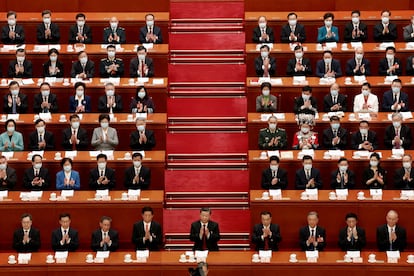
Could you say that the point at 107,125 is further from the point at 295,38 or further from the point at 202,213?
the point at 295,38

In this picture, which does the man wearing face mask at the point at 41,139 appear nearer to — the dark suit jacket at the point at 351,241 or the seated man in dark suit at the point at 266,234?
the seated man in dark suit at the point at 266,234

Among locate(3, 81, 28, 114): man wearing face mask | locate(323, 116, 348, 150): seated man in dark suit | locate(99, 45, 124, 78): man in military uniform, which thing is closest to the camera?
locate(323, 116, 348, 150): seated man in dark suit

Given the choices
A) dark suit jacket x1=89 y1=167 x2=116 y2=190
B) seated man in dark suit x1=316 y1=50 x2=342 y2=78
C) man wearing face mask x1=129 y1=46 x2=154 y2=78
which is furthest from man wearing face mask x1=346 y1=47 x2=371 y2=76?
dark suit jacket x1=89 y1=167 x2=116 y2=190

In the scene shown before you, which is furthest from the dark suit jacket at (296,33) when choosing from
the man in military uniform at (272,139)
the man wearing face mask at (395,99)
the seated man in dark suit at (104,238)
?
the seated man in dark suit at (104,238)

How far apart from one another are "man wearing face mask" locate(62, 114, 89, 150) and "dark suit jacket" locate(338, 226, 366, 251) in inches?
160

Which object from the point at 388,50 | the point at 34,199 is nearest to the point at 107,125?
the point at 34,199

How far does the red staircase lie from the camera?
1487 centimetres

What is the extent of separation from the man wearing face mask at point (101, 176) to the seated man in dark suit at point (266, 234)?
2274mm

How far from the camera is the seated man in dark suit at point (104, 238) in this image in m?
13.4

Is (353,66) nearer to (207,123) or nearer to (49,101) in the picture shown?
(207,123)

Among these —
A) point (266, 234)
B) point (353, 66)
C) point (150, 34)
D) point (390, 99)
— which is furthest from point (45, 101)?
point (390, 99)

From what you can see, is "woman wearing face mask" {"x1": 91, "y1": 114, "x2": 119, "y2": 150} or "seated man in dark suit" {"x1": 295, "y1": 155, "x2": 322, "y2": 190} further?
"woman wearing face mask" {"x1": 91, "y1": 114, "x2": 119, "y2": 150}

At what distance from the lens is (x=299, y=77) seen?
1650 cm

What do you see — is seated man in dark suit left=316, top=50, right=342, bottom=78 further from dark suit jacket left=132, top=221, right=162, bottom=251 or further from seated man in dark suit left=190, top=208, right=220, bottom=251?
dark suit jacket left=132, top=221, right=162, bottom=251
